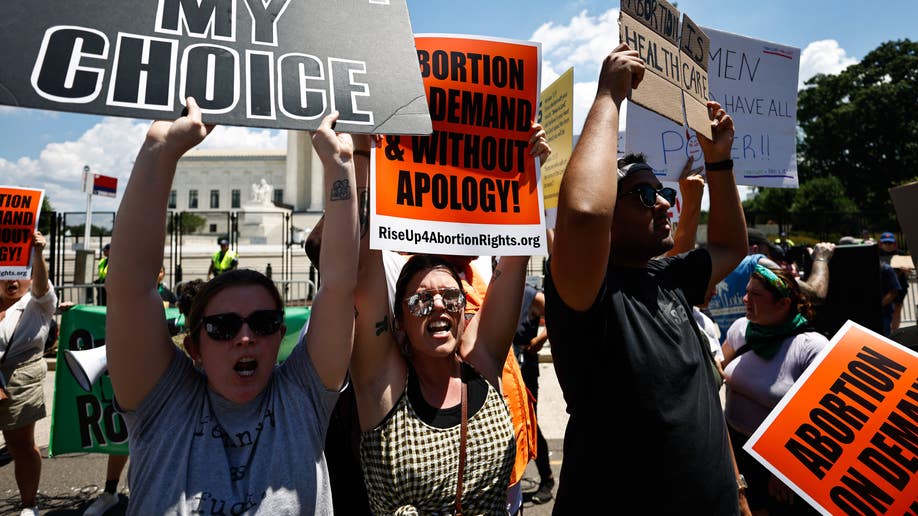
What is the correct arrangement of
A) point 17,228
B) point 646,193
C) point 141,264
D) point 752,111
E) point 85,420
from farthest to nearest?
point 17,228 < point 85,420 < point 752,111 < point 646,193 < point 141,264

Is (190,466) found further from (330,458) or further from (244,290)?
(330,458)

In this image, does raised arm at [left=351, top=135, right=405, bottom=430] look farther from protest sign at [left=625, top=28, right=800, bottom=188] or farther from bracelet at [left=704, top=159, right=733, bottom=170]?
protest sign at [left=625, top=28, right=800, bottom=188]

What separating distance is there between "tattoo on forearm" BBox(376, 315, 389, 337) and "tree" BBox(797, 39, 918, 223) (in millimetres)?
49153

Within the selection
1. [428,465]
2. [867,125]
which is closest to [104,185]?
[428,465]

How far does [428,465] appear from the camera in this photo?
1.84 meters

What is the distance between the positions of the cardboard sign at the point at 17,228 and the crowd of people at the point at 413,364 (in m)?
3.52

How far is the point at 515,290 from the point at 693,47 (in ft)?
4.43

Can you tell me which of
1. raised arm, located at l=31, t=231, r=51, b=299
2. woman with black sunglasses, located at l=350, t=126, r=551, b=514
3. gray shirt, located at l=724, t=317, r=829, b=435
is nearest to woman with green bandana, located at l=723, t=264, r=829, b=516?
gray shirt, located at l=724, t=317, r=829, b=435

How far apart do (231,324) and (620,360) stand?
1182 millimetres

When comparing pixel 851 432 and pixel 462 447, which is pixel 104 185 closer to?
pixel 462 447

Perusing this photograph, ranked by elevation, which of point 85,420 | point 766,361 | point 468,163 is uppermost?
point 468,163

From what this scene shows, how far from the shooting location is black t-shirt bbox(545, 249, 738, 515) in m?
1.73

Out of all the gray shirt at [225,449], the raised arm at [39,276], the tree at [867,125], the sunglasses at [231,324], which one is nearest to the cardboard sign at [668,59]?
the sunglasses at [231,324]

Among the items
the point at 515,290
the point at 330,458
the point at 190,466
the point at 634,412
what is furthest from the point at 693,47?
the point at 190,466
